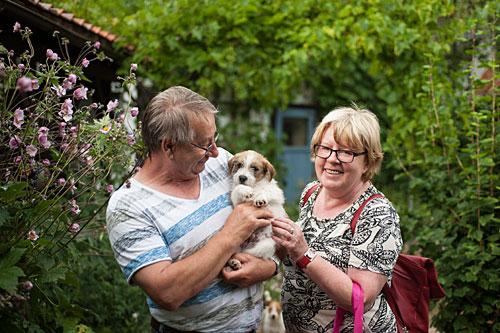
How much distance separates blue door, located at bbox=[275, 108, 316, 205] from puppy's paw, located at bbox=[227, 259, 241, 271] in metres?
8.83

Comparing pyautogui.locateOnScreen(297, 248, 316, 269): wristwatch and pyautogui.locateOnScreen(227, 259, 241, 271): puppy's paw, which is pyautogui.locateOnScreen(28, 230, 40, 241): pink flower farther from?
pyautogui.locateOnScreen(297, 248, 316, 269): wristwatch

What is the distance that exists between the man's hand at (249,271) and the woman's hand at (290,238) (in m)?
0.14

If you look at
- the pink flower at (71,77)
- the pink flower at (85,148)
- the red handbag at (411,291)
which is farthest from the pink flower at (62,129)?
the red handbag at (411,291)

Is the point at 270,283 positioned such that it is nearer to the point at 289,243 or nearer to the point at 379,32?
the point at 379,32

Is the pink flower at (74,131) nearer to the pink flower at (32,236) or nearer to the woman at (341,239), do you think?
the pink flower at (32,236)

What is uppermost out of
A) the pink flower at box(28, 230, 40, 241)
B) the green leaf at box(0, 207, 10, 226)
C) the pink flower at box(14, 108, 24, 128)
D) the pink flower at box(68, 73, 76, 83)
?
the pink flower at box(68, 73, 76, 83)

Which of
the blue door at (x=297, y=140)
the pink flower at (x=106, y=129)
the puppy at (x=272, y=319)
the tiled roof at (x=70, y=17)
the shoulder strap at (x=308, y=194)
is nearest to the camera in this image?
the pink flower at (x=106, y=129)

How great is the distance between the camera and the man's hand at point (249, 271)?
2.33m

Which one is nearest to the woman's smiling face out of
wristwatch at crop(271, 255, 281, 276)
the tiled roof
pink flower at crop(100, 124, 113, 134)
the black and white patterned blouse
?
the black and white patterned blouse

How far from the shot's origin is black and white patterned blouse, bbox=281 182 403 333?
7.84 ft

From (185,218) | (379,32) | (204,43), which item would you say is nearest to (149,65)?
(204,43)

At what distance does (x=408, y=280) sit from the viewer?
2.70m

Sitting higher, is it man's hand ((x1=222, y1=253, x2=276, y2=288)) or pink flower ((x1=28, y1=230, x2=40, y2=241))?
pink flower ((x1=28, y1=230, x2=40, y2=241))

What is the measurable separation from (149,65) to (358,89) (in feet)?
17.9
